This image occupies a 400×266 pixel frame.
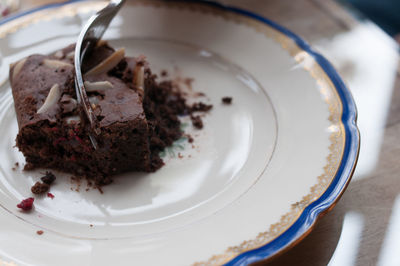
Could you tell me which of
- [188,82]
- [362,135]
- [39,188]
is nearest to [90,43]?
[188,82]

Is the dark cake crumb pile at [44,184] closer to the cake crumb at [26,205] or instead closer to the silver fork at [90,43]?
the cake crumb at [26,205]

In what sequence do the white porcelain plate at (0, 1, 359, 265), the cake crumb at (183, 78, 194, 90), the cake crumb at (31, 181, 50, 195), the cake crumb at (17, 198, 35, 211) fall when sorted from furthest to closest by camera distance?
1. the cake crumb at (183, 78, 194, 90)
2. the cake crumb at (31, 181, 50, 195)
3. the cake crumb at (17, 198, 35, 211)
4. the white porcelain plate at (0, 1, 359, 265)

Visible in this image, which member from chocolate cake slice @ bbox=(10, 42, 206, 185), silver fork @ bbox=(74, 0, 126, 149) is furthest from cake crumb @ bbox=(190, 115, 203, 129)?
silver fork @ bbox=(74, 0, 126, 149)

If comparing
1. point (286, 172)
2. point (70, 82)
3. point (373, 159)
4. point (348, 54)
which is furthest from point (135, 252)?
point (348, 54)

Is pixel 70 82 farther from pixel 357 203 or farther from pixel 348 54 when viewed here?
pixel 348 54

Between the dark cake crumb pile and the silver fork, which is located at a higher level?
the silver fork

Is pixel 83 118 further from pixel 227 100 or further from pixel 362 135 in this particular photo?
pixel 362 135

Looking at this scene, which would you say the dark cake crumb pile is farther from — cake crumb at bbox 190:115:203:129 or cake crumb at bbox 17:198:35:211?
cake crumb at bbox 190:115:203:129
